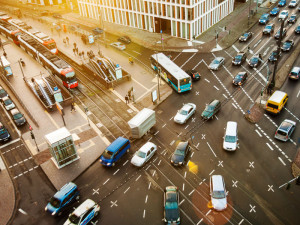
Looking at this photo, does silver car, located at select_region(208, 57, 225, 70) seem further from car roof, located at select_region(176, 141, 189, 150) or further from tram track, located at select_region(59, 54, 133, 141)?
car roof, located at select_region(176, 141, 189, 150)

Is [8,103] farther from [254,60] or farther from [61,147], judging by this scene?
[254,60]

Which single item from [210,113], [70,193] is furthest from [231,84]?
[70,193]

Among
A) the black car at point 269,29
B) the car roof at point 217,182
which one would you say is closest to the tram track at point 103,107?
the car roof at point 217,182

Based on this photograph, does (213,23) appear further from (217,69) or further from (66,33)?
(66,33)

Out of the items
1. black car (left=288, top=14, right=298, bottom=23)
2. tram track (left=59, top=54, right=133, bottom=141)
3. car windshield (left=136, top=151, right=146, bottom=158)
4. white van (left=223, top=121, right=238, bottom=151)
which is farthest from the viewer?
black car (left=288, top=14, right=298, bottom=23)

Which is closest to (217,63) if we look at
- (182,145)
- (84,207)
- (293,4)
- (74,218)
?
(182,145)

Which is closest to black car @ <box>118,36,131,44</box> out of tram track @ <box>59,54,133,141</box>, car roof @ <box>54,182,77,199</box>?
tram track @ <box>59,54,133,141</box>
